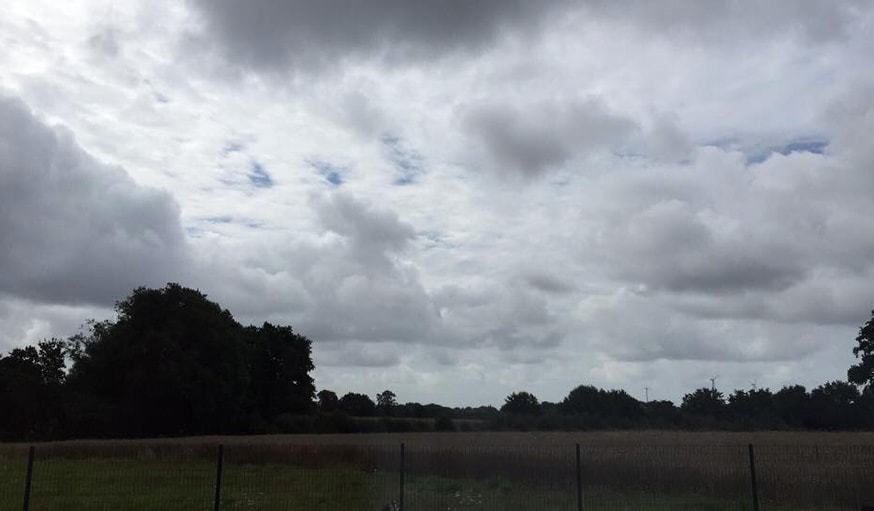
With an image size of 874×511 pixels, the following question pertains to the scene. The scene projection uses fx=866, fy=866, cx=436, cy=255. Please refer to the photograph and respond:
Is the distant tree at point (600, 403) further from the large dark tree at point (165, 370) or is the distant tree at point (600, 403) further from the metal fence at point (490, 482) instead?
the metal fence at point (490, 482)

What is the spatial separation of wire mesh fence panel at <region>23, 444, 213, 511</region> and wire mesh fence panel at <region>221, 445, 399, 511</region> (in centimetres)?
104

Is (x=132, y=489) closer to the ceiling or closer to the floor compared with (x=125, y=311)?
closer to the floor

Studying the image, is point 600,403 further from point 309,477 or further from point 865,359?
point 309,477

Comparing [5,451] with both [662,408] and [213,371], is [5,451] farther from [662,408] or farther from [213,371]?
[662,408]

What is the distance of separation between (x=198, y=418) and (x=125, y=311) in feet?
36.0

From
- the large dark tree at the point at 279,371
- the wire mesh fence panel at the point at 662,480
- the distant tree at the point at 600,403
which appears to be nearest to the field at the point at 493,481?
the wire mesh fence panel at the point at 662,480

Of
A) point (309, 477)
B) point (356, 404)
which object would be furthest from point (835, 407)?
point (309, 477)

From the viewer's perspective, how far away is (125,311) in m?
72.6

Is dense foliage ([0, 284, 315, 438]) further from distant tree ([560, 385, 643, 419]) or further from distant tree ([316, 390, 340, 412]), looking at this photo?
distant tree ([560, 385, 643, 419])

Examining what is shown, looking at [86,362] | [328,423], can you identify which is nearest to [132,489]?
[328,423]

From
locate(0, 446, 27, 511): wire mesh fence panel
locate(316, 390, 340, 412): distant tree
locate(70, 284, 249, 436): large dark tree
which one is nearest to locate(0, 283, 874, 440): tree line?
locate(70, 284, 249, 436): large dark tree

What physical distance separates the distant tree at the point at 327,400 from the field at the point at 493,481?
70.2m

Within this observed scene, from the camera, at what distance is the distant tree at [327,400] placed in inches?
3866

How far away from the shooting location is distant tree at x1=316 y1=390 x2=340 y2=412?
322 feet
